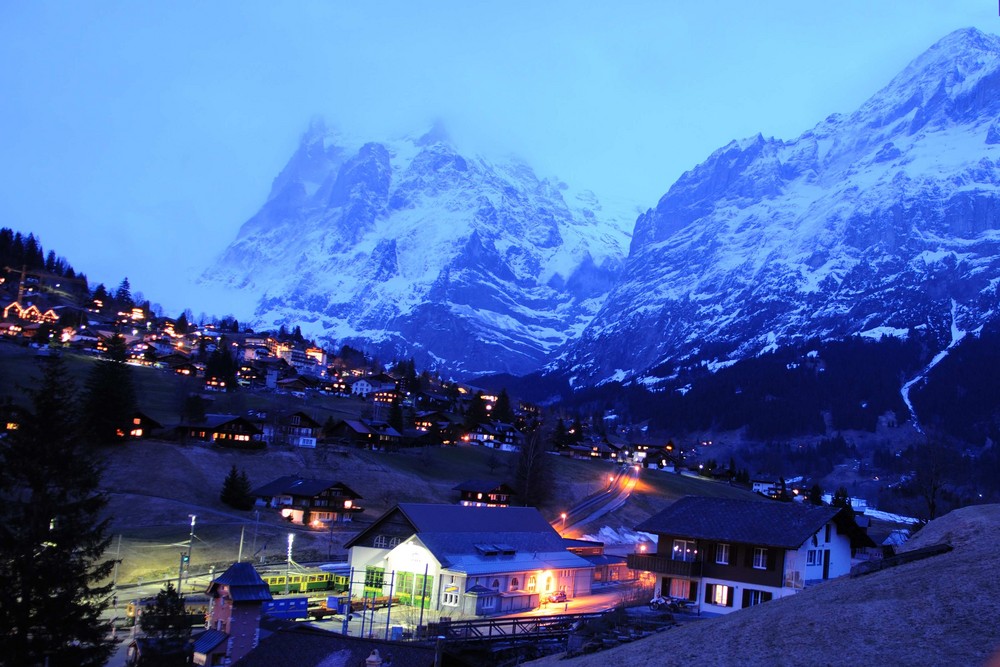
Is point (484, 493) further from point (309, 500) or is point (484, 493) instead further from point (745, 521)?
point (745, 521)

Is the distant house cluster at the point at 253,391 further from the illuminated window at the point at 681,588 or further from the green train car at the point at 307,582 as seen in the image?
the illuminated window at the point at 681,588

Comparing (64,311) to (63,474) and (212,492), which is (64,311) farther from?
(63,474)

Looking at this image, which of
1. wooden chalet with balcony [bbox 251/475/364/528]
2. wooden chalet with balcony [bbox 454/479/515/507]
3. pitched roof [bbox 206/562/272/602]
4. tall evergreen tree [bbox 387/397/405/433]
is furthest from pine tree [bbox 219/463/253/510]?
tall evergreen tree [bbox 387/397/405/433]

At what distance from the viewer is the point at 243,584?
38.2 metres

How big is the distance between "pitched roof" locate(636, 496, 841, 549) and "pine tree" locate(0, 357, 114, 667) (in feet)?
106

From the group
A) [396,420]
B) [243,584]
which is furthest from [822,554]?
[396,420]

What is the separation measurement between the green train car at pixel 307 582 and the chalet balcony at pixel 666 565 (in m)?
22.2

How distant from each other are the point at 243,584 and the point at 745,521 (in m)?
29.2

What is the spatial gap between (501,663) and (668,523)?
2085 cm

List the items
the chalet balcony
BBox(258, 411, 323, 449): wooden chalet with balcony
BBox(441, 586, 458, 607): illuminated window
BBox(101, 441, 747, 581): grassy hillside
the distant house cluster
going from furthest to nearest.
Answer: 1. BBox(258, 411, 323, 449): wooden chalet with balcony
2. the distant house cluster
3. BBox(101, 441, 747, 581): grassy hillside
4. BBox(441, 586, 458, 607): illuminated window
5. the chalet balcony

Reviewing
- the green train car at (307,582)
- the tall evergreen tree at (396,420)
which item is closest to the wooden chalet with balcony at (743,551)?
the green train car at (307,582)

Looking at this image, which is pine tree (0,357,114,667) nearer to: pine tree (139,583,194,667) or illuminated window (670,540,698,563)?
pine tree (139,583,194,667)

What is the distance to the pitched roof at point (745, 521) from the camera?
4734 cm

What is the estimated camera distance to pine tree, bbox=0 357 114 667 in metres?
28.5
